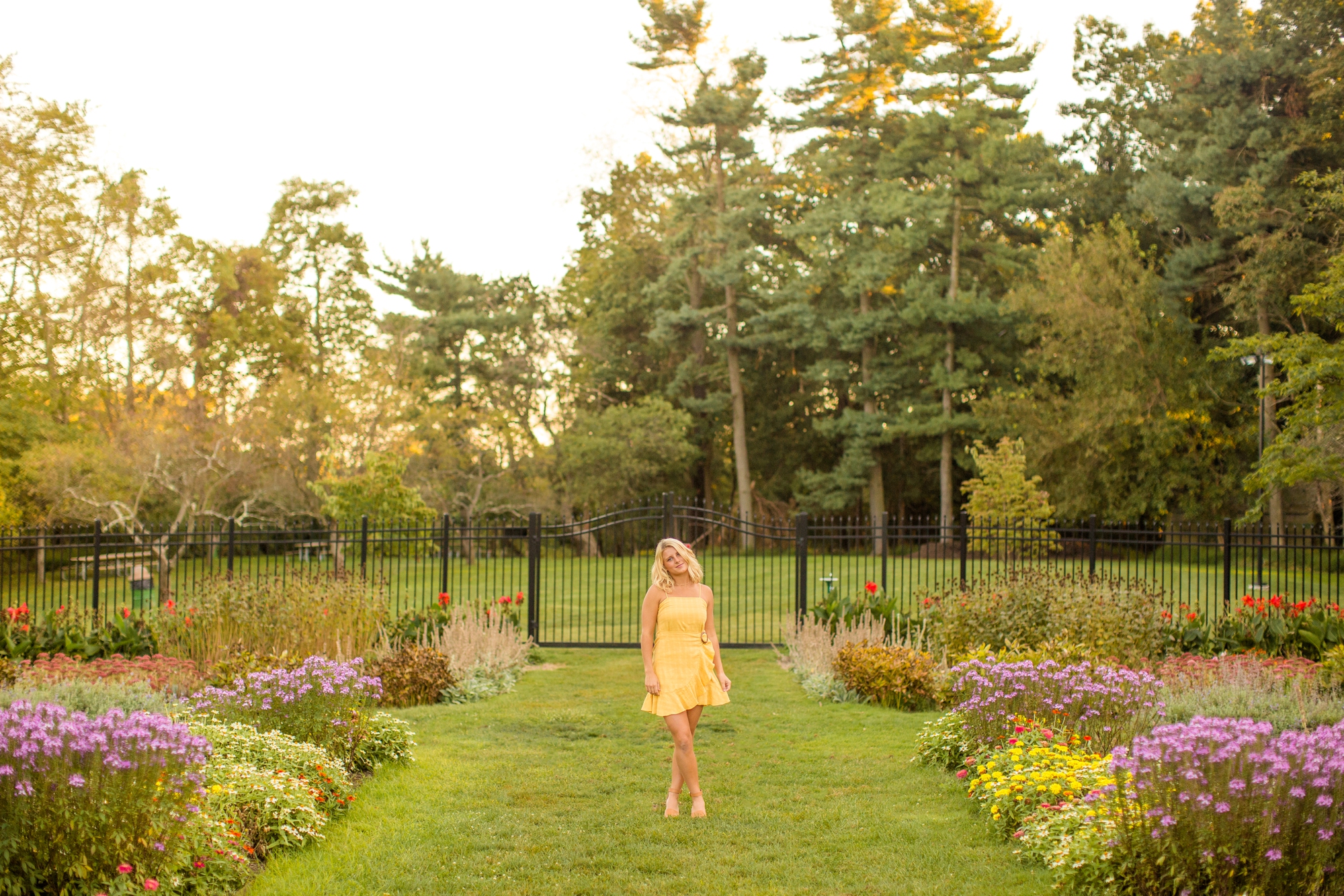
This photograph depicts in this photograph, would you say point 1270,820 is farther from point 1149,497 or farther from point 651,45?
point 651,45

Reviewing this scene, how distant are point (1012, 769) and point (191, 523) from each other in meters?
21.3

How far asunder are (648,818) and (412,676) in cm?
432

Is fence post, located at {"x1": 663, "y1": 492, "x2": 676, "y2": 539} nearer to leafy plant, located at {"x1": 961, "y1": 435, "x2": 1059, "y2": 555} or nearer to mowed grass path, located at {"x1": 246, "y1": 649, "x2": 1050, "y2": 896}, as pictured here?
mowed grass path, located at {"x1": 246, "y1": 649, "x2": 1050, "y2": 896}

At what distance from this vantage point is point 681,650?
6.21m

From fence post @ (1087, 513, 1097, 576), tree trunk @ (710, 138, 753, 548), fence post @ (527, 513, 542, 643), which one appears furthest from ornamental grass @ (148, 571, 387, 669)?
tree trunk @ (710, 138, 753, 548)

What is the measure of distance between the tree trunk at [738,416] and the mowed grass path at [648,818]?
24522 mm

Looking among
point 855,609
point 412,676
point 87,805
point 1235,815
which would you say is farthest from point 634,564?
point 1235,815

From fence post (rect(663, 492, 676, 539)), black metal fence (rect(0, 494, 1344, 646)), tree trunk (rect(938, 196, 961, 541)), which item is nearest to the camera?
fence post (rect(663, 492, 676, 539))

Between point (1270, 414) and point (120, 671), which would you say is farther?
point (1270, 414)

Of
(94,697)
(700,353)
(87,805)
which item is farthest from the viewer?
(700,353)

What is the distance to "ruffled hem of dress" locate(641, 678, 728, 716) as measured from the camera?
20.1 ft

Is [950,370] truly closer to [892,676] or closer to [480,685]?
[892,676]

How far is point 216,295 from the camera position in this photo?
36.0 metres

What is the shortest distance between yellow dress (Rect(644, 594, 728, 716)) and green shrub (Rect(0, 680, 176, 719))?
125 inches
